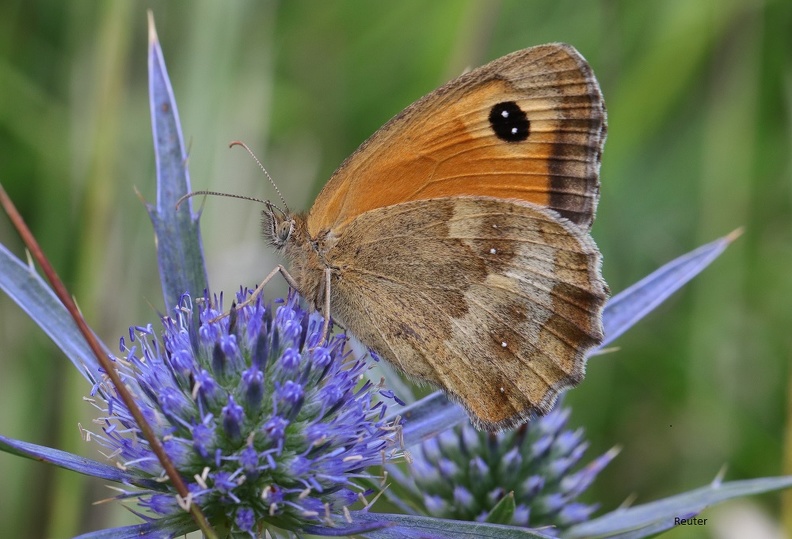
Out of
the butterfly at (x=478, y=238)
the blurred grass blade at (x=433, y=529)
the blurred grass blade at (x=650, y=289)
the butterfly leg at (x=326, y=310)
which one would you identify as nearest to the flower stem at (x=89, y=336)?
the blurred grass blade at (x=433, y=529)

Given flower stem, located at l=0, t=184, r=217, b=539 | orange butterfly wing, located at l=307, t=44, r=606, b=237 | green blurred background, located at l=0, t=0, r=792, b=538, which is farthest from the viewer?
green blurred background, located at l=0, t=0, r=792, b=538

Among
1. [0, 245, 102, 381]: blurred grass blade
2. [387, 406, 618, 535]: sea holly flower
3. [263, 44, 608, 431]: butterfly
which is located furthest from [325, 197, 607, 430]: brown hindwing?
[0, 245, 102, 381]: blurred grass blade

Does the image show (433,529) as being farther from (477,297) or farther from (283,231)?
(283,231)

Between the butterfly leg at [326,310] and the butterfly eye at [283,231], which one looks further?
the butterfly eye at [283,231]

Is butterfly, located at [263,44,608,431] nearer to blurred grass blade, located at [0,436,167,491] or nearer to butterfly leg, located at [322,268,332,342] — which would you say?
butterfly leg, located at [322,268,332,342]

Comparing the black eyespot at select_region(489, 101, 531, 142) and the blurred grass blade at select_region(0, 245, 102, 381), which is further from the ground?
the black eyespot at select_region(489, 101, 531, 142)

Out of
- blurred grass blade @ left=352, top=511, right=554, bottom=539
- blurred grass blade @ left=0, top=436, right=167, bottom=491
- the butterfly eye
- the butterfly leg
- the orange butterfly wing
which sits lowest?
blurred grass blade @ left=352, top=511, right=554, bottom=539

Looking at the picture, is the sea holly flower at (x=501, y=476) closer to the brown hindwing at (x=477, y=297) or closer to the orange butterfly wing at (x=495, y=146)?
the brown hindwing at (x=477, y=297)

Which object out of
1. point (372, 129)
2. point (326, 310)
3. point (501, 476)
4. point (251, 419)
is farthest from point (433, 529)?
point (372, 129)
